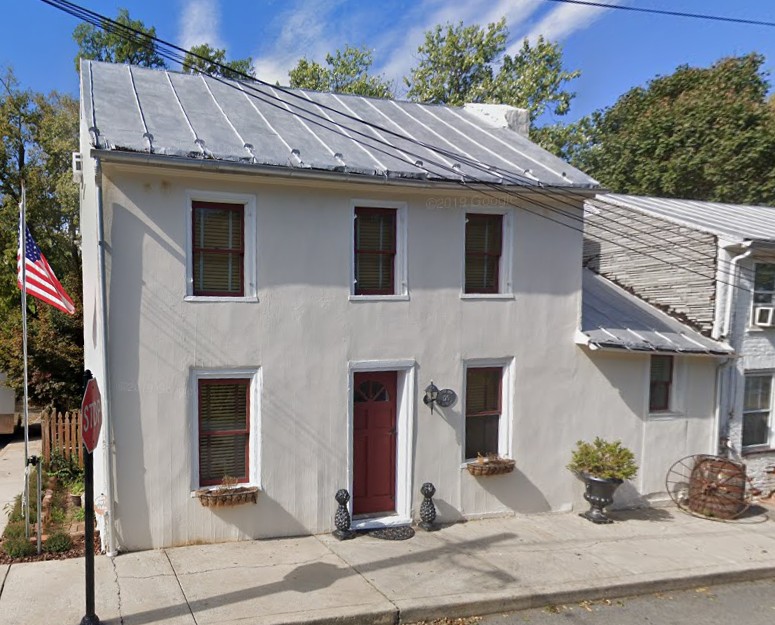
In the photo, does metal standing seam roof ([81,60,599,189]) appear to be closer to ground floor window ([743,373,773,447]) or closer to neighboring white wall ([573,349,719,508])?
neighboring white wall ([573,349,719,508])

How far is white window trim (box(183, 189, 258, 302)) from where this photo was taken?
765 centimetres

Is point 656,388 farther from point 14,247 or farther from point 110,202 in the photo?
point 14,247

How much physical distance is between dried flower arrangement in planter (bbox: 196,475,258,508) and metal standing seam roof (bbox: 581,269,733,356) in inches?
224

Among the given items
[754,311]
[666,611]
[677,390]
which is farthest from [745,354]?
[666,611]

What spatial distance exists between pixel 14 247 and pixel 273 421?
17130mm

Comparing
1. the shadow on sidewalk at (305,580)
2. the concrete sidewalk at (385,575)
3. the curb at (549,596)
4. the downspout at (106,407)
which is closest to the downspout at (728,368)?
the concrete sidewalk at (385,575)

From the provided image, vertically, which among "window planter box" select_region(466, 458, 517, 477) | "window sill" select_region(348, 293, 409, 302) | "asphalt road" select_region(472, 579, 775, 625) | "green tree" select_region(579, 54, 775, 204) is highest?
"green tree" select_region(579, 54, 775, 204)

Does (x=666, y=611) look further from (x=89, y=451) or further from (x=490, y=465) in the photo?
(x=89, y=451)

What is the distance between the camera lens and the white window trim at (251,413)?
7758 millimetres

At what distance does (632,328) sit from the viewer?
416 inches

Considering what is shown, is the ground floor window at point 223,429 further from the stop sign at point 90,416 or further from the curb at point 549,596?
the curb at point 549,596

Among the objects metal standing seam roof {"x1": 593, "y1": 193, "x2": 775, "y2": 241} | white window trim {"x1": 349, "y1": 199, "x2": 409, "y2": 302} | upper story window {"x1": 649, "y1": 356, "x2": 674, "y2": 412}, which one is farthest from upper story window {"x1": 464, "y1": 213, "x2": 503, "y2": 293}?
upper story window {"x1": 649, "y1": 356, "x2": 674, "y2": 412}

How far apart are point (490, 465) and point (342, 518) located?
2403 millimetres

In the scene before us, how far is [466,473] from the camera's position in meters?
9.15
